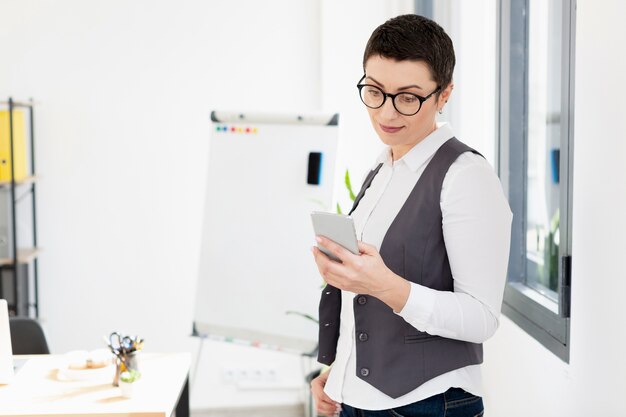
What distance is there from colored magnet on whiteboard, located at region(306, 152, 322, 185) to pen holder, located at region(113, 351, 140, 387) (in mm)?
1312

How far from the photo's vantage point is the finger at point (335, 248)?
1.19 metres

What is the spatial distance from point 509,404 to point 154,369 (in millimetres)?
1071

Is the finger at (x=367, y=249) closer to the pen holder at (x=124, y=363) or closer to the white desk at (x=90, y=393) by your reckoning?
the white desk at (x=90, y=393)

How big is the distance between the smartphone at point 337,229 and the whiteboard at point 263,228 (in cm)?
186

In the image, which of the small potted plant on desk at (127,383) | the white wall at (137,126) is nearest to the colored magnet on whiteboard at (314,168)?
the white wall at (137,126)

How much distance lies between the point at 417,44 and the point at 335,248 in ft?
1.24

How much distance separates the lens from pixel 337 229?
121 cm

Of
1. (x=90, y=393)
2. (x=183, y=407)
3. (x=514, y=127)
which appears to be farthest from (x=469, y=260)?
(x=183, y=407)

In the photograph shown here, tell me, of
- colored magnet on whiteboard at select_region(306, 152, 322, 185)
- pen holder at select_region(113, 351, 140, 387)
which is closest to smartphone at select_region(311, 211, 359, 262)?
pen holder at select_region(113, 351, 140, 387)

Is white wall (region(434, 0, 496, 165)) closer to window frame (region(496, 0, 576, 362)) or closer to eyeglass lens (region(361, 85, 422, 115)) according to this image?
window frame (region(496, 0, 576, 362))

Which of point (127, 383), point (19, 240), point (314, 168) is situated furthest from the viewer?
point (19, 240)

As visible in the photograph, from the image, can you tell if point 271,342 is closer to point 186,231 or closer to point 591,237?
point 186,231

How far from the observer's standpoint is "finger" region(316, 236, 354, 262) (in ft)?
3.91

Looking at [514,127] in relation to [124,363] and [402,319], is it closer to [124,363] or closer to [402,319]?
[402,319]
